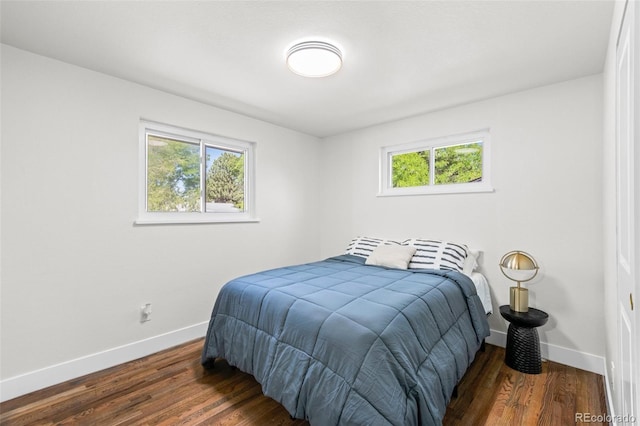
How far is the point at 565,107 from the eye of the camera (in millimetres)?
2391

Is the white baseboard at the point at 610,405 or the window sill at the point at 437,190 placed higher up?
the window sill at the point at 437,190

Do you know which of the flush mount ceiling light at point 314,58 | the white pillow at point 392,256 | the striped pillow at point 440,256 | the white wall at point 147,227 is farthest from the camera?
the white pillow at point 392,256

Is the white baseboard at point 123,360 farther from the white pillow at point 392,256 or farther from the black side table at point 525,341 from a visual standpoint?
the white pillow at point 392,256

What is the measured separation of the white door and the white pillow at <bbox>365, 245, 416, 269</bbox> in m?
1.47

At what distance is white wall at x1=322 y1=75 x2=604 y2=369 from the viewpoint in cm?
228

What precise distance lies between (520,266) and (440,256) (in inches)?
23.9

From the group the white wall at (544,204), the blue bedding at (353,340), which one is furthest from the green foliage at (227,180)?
the white wall at (544,204)

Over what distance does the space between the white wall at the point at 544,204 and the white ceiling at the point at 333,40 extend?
0.24 metres

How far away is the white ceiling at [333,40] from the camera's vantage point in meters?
1.58

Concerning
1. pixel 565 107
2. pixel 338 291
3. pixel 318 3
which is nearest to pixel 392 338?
pixel 338 291

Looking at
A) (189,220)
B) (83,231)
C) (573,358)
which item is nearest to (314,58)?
(189,220)

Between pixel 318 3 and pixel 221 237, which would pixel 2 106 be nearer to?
pixel 221 237

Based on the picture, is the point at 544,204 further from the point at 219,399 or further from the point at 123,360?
the point at 123,360

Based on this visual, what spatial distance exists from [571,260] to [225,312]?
280cm
